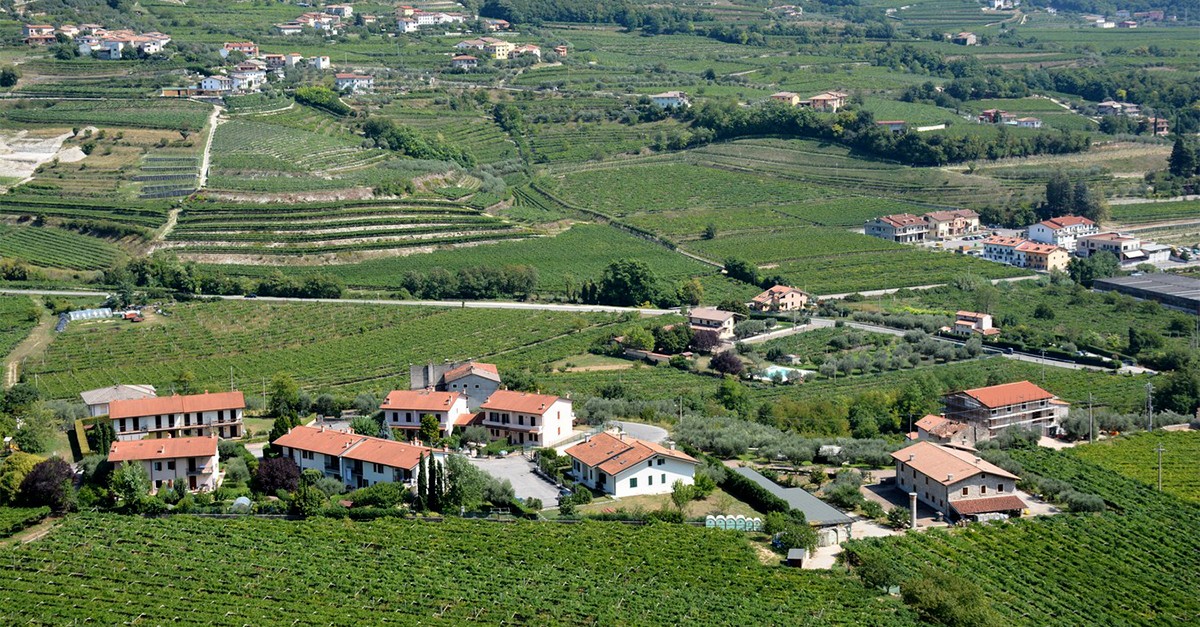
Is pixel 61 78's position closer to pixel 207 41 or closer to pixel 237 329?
pixel 207 41

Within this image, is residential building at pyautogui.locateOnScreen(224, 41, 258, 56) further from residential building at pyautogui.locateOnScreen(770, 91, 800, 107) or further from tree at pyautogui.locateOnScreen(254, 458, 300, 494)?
tree at pyautogui.locateOnScreen(254, 458, 300, 494)

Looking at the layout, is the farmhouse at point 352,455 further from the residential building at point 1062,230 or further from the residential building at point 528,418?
the residential building at point 1062,230

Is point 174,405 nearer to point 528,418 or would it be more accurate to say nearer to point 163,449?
point 163,449

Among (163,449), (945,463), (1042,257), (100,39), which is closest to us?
(163,449)

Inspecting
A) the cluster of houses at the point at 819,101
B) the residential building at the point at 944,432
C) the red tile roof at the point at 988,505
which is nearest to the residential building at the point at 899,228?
the cluster of houses at the point at 819,101

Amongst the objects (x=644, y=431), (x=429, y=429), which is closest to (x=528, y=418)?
(x=429, y=429)

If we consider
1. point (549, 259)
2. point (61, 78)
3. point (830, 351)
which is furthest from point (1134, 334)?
point (61, 78)
